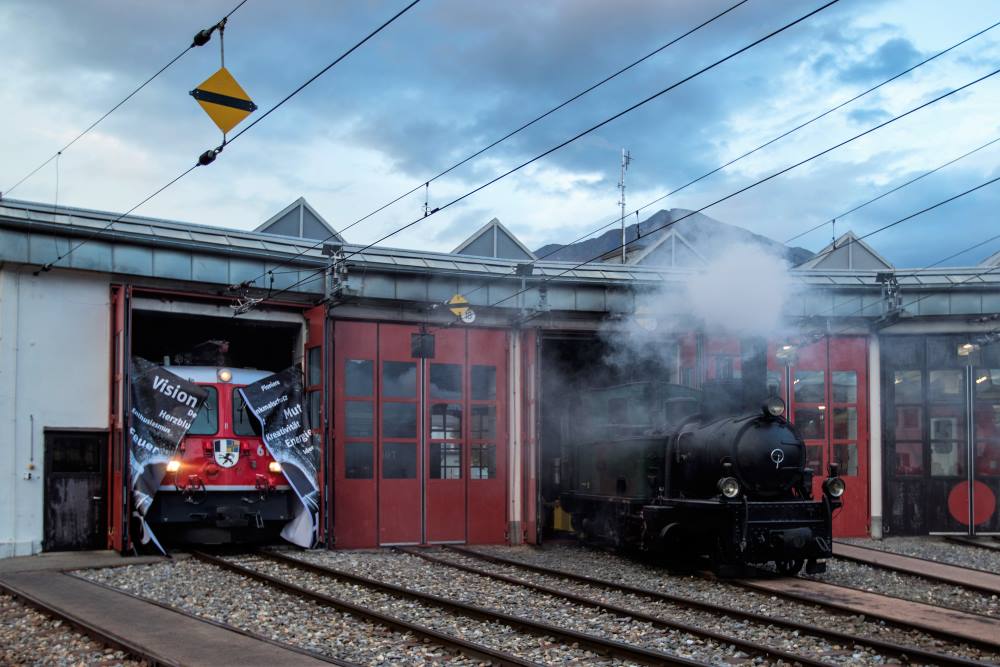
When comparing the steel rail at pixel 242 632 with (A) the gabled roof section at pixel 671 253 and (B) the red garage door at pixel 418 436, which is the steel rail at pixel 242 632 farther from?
(A) the gabled roof section at pixel 671 253

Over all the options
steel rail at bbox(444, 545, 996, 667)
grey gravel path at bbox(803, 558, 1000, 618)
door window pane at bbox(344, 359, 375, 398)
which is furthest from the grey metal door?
grey gravel path at bbox(803, 558, 1000, 618)

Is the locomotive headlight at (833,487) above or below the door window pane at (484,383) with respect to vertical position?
below

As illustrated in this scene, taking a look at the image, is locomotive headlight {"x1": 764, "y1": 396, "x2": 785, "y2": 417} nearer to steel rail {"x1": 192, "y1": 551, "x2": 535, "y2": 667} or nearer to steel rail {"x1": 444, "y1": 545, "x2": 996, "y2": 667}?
steel rail {"x1": 444, "y1": 545, "x2": 996, "y2": 667}

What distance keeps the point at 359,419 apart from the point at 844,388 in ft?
30.2

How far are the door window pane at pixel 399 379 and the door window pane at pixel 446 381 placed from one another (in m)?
0.37

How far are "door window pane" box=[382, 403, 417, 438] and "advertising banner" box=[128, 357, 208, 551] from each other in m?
3.09

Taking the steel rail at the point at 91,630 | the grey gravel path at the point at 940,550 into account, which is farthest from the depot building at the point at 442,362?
the steel rail at the point at 91,630

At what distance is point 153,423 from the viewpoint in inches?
566

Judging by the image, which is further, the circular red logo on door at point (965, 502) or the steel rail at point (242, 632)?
the circular red logo on door at point (965, 502)

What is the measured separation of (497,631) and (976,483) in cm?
1293

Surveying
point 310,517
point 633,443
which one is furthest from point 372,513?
point 633,443

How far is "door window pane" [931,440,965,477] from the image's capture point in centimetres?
1872

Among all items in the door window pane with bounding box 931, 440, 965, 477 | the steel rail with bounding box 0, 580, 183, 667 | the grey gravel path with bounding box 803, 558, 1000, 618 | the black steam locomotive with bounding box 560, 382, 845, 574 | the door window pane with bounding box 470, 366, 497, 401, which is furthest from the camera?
the door window pane with bounding box 931, 440, 965, 477

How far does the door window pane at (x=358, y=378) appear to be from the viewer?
16.3 meters
